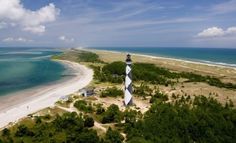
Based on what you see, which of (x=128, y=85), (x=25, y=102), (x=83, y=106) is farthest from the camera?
(x=25, y=102)

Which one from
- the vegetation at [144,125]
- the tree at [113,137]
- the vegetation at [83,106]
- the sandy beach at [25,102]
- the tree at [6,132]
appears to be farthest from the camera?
the sandy beach at [25,102]

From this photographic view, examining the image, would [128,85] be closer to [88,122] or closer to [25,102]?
[88,122]

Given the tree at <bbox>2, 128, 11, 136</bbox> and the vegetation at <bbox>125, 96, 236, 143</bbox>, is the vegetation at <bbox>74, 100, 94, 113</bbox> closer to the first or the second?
the vegetation at <bbox>125, 96, 236, 143</bbox>

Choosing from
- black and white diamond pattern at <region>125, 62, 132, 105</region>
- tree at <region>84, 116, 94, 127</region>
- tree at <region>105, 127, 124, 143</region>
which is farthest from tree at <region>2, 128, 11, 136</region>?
black and white diamond pattern at <region>125, 62, 132, 105</region>

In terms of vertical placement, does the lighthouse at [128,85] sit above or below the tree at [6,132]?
above

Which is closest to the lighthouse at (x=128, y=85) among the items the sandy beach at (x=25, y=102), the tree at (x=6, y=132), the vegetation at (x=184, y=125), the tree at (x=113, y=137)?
the vegetation at (x=184, y=125)

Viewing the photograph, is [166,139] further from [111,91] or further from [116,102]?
[111,91]

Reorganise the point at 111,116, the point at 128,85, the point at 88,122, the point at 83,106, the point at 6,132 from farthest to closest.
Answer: the point at 128,85 → the point at 83,106 → the point at 111,116 → the point at 88,122 → the point at 6,132

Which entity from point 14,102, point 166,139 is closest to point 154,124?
point 166,139

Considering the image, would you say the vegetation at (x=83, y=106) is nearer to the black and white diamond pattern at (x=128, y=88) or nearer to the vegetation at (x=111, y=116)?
the vegetation at (x=111, y=116)

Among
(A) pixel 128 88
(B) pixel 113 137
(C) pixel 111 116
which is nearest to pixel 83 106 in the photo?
(C) pixel 111 116

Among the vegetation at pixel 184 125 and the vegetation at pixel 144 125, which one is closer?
the vegetation at pixel 144 125
